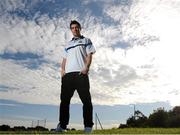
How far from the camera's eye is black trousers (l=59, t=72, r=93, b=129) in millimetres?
10570

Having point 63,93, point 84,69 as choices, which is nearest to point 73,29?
point 84,69

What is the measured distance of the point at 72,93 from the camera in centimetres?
1102

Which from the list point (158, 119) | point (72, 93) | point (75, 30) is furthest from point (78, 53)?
point (158, 119)

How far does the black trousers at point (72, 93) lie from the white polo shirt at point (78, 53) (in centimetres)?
24

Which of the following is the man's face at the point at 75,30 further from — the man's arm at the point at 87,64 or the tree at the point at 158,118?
the tree at the point at 158,118

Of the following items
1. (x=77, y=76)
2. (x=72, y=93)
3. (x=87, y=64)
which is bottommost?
(x=72, y=93)

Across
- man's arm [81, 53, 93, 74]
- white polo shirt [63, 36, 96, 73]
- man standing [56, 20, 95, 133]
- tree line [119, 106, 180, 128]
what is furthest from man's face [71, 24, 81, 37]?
tree line [119, 106, 180, 128]

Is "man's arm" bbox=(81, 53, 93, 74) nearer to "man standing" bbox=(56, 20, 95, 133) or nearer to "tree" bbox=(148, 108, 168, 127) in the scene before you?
"man standing" bbox=(56, 20, 95, 133)

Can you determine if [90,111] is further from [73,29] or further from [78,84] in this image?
[73,29]

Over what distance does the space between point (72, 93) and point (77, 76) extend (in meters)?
0.61

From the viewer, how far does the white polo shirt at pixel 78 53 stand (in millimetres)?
10984

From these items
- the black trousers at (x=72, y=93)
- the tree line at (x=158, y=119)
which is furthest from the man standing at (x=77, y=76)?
the tree line at (x=158, y=119)

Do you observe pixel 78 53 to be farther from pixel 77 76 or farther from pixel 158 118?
pixel 158 118

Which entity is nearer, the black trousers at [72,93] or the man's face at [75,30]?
the black trousers at [72,93]
